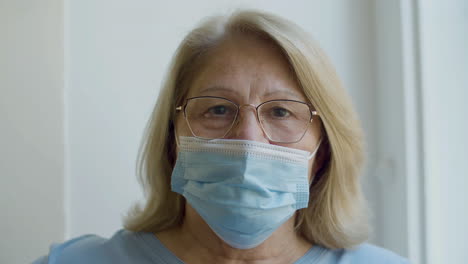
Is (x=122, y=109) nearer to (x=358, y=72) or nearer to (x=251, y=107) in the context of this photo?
(x=251, y=107)

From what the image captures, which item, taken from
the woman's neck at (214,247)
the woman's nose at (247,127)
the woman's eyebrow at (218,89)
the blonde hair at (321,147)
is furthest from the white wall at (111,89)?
the woman's nose at (247,127)

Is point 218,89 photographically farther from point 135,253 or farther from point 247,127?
point 135,253

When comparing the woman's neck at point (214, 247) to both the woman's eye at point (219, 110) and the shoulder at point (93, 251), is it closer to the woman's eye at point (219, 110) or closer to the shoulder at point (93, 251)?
the shoulder at point (93, 251)

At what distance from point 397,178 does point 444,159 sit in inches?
8.3

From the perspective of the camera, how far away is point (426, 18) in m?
1.84

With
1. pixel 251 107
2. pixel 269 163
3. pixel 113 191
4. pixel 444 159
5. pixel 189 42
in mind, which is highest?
pixel 189 42

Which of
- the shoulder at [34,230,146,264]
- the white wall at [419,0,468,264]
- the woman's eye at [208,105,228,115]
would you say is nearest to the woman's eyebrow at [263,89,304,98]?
the woman's eye at [208,105,228,115]

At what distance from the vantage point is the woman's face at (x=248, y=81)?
130 centimetres

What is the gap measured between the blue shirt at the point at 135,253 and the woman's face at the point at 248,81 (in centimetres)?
35

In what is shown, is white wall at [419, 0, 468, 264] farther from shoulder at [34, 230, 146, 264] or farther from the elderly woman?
shoulder at [34, 230, 146, 264]

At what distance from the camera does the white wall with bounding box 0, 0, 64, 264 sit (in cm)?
153

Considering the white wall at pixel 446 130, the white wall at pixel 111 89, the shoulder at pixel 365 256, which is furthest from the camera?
the white wall at pixel 446 130

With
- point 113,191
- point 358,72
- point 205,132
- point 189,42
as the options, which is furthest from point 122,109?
point 358,72

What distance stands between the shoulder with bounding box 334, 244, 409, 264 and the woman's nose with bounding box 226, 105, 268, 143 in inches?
20.5
